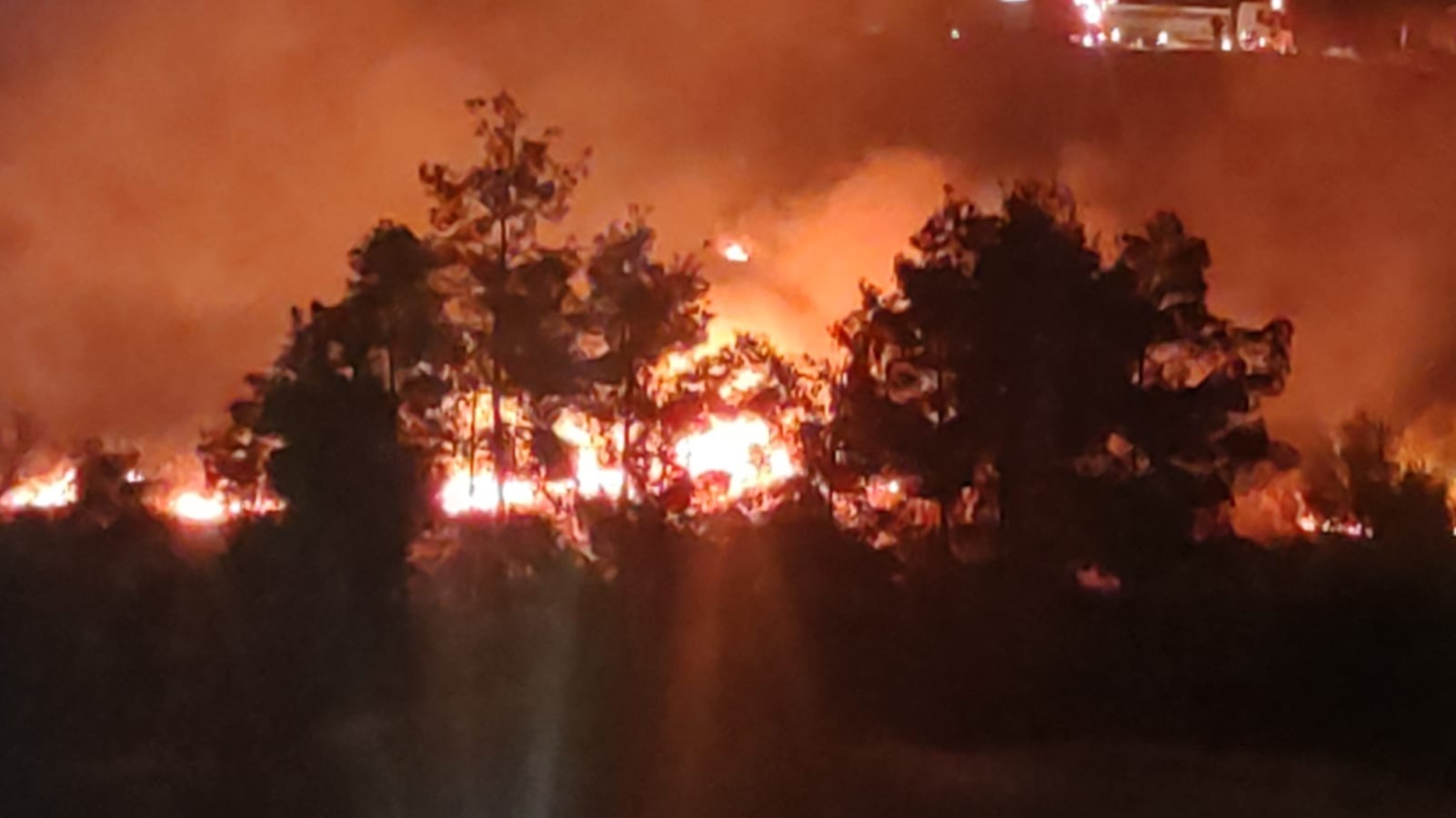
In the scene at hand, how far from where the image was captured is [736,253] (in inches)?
706

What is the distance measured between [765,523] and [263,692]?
368cm

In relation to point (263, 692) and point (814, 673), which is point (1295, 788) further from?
point (263, 692)

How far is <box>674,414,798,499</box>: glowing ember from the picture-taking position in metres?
13.4

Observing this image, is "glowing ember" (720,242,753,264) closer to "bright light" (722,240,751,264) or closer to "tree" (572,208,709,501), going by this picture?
"bright light" (722,240,751,264)

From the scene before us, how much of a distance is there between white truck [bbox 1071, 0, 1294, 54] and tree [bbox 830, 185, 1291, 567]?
9997 mm

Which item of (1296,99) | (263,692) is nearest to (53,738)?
(263,692)

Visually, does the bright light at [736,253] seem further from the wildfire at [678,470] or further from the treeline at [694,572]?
the wildfire at [678,470]

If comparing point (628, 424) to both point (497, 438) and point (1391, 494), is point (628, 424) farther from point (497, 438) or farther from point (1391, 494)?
point (1391, 494)

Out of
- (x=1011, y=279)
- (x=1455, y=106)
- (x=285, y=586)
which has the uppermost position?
(x=1455, y=106)

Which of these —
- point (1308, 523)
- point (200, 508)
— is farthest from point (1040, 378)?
point (200, 508)

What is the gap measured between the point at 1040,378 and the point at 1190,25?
1264 centimetres

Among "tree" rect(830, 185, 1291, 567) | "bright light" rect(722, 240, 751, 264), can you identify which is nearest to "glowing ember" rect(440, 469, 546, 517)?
"tree" rect(830, 185, 1291, 567)

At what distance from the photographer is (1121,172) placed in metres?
20.0

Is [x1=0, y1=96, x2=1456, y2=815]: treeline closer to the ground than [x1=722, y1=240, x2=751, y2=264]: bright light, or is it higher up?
closer to the ground
